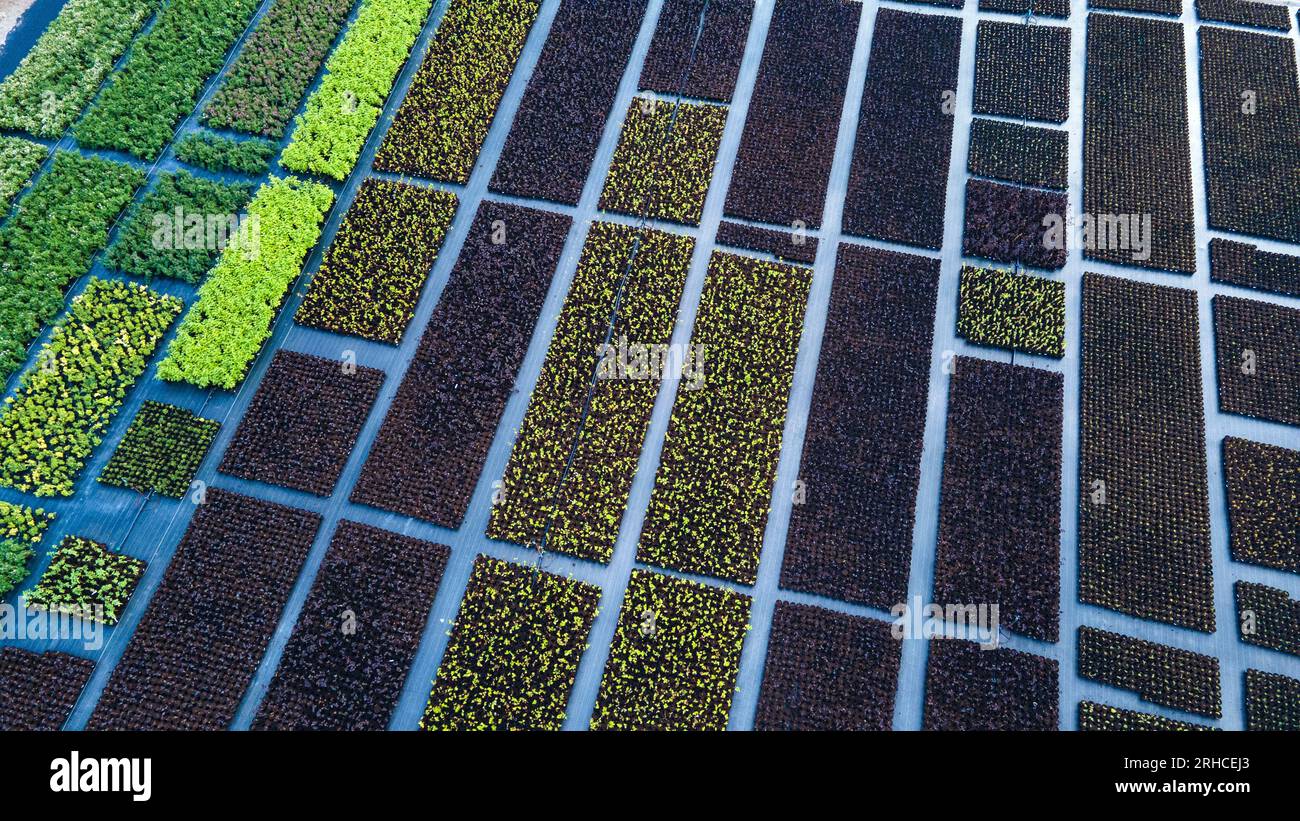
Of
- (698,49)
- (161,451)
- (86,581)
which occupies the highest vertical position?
(698,49)

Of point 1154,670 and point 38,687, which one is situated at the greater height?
point 1154,670

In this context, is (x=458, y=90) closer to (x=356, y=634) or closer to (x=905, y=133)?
(x=905, y=133)

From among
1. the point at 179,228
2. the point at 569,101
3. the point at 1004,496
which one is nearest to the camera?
the point at 1004,496

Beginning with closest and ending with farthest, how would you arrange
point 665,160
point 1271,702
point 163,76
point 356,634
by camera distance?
point 1271,702 → point 356,634 → point 665,160 → point 163,76

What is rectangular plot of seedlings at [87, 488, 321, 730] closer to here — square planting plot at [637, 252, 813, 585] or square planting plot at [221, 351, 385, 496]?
square planting plot at [221, 351, 385, 496]

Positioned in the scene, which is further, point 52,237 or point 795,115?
point 795,115

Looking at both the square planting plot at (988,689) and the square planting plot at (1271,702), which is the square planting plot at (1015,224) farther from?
the square planting plot at (1271,702)

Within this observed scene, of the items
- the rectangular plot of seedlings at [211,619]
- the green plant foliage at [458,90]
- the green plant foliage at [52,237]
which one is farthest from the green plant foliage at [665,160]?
the green plant foliage at [52,237]

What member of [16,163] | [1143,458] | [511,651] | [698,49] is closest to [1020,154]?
[1143,458]
